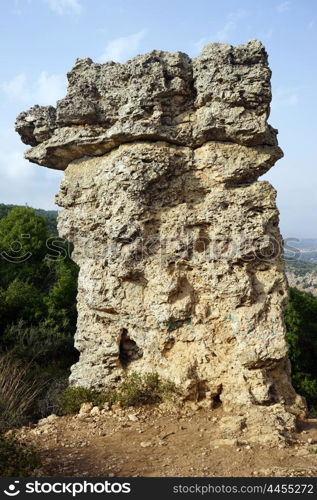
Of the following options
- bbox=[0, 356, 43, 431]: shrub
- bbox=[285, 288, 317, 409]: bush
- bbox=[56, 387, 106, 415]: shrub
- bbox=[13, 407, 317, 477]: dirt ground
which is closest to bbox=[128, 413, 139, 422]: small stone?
bbox=[13, 407, 317, 477]: dirt ground

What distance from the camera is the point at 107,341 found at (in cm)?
655

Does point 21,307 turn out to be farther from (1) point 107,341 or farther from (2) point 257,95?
(2) point 257,95

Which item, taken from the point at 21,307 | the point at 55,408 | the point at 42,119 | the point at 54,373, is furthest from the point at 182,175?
the point at 21,307

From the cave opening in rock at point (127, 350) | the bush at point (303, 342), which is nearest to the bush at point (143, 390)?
the cave opening in rock at point (127, 350)

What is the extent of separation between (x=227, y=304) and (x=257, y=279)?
1.70ft

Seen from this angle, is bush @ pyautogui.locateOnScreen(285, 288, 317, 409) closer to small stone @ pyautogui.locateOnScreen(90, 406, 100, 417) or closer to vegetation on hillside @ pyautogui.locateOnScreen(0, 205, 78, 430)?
vegetation on hillside @ pyautogui.locateOnScreen(0, 205, 78, 430)

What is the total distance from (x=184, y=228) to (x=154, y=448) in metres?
2.78

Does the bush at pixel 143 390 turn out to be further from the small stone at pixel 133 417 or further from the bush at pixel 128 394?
the small stone at pixel 133 417

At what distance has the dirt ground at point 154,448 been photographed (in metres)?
4.27

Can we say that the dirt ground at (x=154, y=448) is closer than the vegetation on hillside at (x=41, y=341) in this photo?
Yes

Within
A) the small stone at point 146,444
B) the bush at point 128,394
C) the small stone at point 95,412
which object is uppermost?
the bush at point 128,394

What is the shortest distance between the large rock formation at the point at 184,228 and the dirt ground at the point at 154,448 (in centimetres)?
57

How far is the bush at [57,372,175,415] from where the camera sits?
6.04 metres

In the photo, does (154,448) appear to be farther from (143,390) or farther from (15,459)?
(15,459)
